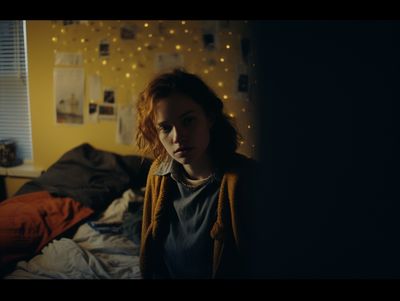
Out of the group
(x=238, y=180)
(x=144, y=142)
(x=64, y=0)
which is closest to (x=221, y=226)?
(x=238, y=180)

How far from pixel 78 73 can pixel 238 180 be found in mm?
1717

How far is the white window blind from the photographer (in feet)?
7.35

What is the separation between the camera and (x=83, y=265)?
3.54 ft

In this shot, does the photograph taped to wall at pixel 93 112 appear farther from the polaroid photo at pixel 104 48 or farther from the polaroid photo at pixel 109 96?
the polaroid photo at pixel 104 48

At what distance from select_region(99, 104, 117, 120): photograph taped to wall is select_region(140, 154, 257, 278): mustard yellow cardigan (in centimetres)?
141

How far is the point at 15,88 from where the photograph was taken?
2.30m

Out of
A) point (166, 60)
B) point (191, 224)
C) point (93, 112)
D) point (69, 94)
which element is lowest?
point (191, 224)

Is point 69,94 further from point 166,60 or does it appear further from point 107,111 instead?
point 166,60

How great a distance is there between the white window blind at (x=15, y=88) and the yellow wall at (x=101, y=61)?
0.07m

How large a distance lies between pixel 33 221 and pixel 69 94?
3.41 ft

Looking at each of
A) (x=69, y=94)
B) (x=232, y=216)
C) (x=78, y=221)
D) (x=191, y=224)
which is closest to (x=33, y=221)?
(x=78, y=221)

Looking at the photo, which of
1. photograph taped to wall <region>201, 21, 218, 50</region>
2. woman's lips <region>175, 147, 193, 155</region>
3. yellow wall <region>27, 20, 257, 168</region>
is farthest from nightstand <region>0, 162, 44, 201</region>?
woman's lips <region>175, 147, 193, 155</region>

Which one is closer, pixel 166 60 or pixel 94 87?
pixel 166 60

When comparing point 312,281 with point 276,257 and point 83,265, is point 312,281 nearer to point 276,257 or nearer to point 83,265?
point 276,257
